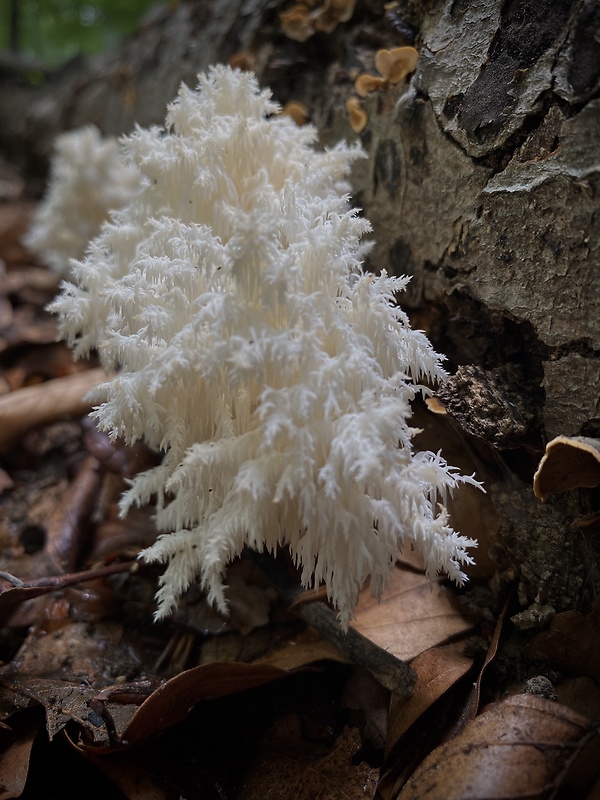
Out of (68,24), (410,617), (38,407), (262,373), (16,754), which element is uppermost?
(68,24)

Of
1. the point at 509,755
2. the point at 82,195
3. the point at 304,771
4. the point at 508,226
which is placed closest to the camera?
the point at 509,755

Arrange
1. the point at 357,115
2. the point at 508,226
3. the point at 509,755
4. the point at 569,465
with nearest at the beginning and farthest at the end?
the point at 509,755 → the point at 569,465 → the point at 508,226 → the point at 357,115

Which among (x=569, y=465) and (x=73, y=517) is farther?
(x=73, y=517)

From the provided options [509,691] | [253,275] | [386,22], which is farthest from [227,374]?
[386,22]

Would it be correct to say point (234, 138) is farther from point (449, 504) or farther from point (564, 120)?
point (449, 504)

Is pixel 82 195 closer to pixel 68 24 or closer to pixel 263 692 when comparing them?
pixel 263 692

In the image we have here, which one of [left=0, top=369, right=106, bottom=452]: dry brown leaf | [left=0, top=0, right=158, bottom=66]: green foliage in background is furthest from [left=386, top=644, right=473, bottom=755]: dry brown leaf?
[left=0, top=0, right=158, bottom=66]: green foliage in background

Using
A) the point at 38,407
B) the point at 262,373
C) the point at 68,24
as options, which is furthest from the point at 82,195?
the point at 68,24
